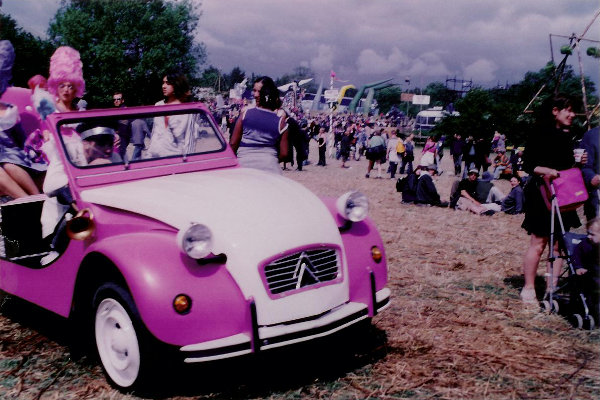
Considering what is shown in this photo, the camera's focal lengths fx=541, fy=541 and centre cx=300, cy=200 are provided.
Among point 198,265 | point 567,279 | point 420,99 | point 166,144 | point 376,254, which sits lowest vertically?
point 567,279

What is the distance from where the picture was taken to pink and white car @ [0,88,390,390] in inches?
115

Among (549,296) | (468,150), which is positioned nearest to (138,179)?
(549,296)

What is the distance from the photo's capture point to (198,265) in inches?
119

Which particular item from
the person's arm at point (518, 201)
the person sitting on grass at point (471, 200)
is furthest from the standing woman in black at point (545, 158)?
the person's arm at point (518, 201)

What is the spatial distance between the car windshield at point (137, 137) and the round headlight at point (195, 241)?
54.5 inches

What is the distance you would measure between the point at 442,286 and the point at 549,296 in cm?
111

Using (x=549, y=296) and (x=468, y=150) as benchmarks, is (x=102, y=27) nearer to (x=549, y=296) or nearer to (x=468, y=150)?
(x=468, y=150)

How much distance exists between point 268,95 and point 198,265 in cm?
265

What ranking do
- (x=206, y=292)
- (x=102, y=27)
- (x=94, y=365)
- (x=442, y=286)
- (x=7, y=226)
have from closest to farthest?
(x=206, y=292)
(x=94, y=365)
(x=7, y=226)
(x=442, y=286)
(x=102, y=27)

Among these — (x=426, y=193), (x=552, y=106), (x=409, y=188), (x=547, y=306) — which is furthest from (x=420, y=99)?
(x=547, y=306)

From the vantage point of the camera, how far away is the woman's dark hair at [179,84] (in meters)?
5.28

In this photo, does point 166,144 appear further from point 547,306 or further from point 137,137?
point 547,306

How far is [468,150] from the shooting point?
18391mm

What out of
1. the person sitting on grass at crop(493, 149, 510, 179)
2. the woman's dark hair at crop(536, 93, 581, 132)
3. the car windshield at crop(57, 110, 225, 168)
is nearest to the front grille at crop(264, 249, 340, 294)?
the car windshield at crop(57, 110, 225, 168)
